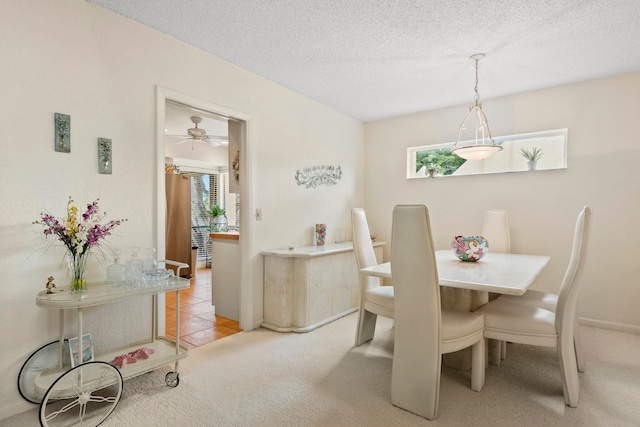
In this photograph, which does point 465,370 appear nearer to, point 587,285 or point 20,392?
point 587,285

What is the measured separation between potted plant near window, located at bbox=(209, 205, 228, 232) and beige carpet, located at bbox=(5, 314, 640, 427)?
13.4 feet

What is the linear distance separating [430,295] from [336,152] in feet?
9.35

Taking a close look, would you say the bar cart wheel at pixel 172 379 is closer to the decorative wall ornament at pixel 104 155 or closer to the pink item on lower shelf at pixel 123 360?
the pink item on lower shelf at pixel 123 360

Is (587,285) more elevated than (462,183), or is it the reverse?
(462,183)

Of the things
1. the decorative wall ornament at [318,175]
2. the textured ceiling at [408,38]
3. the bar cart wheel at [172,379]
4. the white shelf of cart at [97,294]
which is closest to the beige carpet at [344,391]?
the bar cart wheel at [172,379]

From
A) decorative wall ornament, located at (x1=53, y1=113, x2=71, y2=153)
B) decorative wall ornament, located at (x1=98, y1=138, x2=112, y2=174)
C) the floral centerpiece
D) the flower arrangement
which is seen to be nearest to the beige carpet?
the floral centerpiece

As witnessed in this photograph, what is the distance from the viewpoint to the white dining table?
1784mm

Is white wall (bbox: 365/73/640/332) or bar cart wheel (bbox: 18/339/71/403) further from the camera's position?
white wall (bbox: 365/73/640/332)

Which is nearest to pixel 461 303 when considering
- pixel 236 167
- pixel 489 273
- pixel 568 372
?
pixel 489 273

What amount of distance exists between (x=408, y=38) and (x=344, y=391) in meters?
2.49

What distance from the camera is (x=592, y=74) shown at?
3.21m

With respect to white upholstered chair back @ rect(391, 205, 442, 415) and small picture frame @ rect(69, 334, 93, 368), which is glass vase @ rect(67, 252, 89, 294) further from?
white upholstered chair back @ rect(391, 205, 442, 415)

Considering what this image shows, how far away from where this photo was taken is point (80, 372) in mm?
1767

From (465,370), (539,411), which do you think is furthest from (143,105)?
(539,411)
